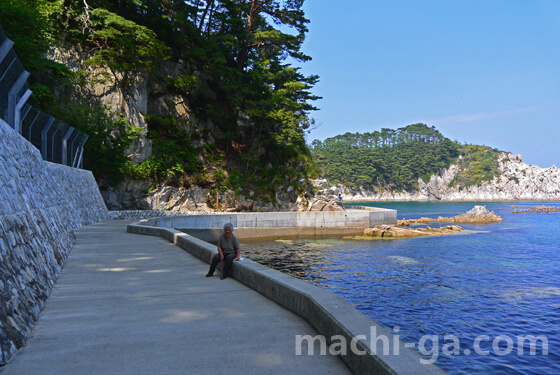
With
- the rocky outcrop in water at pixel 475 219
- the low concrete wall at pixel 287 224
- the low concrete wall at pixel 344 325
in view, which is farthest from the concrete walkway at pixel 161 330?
the rocky outcrop in water at pixel 475 219

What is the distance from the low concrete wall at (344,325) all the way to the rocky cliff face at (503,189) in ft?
464

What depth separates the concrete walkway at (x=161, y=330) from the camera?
12.7ft

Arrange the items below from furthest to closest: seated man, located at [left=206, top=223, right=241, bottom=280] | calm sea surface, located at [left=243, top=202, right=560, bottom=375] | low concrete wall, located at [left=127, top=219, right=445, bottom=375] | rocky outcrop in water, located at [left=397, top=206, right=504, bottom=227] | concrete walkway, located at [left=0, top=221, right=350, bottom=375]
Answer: rocky outcrop in water, located at [left=397, top=206, right=504, bottom=227], calm sea surface, located at [left=243, top=202, right=560, bottom=375], seated man, located at [left=206, top=223, right=241, bottom=280], concrete walkway, located at [left=0, top=221, right=350, bottom=375], low concrete wall, located at [left=127, top=219, right=445, bottom=375]

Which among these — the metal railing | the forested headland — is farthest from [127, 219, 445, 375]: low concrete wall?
the forested headland

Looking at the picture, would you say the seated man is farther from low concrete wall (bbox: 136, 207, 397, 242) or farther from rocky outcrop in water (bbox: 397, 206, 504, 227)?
rocky outcrop in water (bbox: 397, 206, 504, 227)

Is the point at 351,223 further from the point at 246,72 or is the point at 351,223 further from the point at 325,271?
the point at 246,72

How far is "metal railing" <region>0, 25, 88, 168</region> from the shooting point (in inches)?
438

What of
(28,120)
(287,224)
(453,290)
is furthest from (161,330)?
(287,224)

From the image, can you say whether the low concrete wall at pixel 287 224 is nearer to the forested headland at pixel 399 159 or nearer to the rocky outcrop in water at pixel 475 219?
the rocky outcrop in water at pixel 475 219

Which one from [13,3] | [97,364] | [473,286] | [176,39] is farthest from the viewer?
[176,39]

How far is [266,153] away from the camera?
146ft

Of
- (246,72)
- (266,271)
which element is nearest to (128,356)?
(266,271)

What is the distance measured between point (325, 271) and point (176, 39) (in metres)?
30.1

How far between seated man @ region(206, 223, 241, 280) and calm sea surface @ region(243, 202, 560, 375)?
4599 mm
